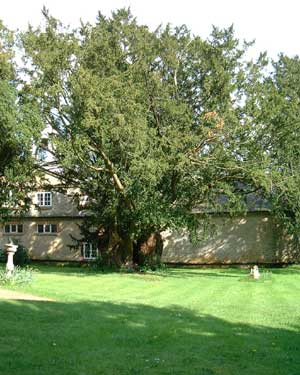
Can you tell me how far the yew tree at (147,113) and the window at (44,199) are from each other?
596 inches

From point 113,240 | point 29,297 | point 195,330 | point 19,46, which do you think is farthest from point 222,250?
point 195,330

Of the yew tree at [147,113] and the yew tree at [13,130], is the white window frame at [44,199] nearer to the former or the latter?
the yew tree at [13,130]

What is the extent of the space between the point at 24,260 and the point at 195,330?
26.6 metres

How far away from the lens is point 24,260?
3444 cm

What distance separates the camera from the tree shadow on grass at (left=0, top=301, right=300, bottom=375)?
22.7ft

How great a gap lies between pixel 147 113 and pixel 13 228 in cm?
2243

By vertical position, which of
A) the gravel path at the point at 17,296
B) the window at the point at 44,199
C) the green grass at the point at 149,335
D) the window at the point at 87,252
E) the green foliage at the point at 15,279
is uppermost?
the window at the point at 44,199

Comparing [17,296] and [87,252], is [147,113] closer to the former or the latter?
[17,296]

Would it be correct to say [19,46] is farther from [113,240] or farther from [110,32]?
[113,240]

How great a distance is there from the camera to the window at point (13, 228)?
136 feet

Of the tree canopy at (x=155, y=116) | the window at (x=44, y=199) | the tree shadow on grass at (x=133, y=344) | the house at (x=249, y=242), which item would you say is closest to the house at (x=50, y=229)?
the window at (x=44, y=199)

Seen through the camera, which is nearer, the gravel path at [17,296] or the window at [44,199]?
the gravel path at [17,296]

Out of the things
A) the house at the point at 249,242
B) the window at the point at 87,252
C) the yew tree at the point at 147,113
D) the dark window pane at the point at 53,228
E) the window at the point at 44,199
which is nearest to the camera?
the yew tree at the point at 147,113

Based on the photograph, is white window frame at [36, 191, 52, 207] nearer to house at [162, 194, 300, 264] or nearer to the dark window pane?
the dark window pane
